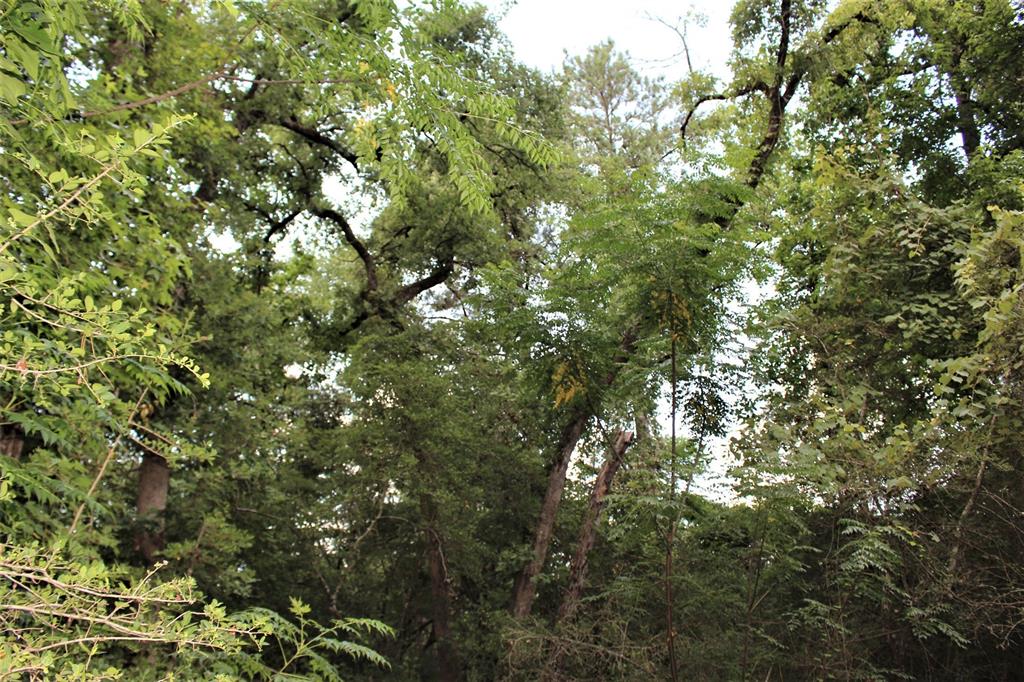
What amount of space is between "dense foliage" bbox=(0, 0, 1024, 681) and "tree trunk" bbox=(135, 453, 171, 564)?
4cm

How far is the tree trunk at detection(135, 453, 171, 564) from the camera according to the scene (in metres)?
7.11

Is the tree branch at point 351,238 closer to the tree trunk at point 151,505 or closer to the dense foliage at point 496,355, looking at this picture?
the dense foliage at point 496,355

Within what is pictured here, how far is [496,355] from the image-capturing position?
987cm

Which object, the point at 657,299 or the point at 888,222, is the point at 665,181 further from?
the point at 888,222

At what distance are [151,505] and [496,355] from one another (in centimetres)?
437

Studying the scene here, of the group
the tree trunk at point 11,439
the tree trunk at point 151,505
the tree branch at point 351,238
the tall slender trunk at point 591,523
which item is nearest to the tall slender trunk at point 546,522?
the tall slender trunk at point 591,523

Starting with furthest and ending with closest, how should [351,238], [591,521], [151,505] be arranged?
[351,238] → [591,521] → [151,505]

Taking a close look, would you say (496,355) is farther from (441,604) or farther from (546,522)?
(441,604)

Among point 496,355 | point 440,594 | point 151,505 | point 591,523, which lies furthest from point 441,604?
point 151,505

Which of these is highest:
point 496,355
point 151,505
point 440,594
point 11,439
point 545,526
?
point 496,355

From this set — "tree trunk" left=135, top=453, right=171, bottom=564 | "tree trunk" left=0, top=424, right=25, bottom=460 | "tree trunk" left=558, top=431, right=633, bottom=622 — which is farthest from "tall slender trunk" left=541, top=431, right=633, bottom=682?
"tree trunk" left=0, top=424, right=25, bottom=460

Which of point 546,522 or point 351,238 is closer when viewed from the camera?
point 546,522

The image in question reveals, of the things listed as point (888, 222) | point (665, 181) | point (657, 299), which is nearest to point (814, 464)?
point (657, 299)

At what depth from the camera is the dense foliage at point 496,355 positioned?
315 cm
